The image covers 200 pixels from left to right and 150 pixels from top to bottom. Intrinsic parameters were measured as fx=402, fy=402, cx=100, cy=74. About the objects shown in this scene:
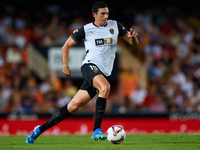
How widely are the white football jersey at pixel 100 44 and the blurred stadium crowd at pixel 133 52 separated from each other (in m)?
5.85

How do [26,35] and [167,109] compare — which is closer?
[167,109]

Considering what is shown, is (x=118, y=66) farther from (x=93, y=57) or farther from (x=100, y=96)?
(x=100, y=96)

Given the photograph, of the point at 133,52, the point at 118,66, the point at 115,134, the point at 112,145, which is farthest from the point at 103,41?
the point at 133,52

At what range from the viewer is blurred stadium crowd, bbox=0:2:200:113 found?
1288cm

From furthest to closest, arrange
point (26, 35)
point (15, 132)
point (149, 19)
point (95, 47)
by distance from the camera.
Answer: point (149, 19) → point (26, 35) → point (15, 132) → point (95, 47)

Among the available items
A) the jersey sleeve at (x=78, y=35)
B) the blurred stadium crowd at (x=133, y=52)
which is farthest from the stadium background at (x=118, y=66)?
the jersey sleeve at (x=78, y=35)

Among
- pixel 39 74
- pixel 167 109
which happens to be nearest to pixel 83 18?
pixel 39 74

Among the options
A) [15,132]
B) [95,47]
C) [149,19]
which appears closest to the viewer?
[95,47]

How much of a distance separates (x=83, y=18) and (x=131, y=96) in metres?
5.07

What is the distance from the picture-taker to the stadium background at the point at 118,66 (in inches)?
454

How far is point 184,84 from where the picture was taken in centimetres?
1390

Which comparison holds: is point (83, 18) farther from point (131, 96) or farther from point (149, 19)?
point (131, 96)

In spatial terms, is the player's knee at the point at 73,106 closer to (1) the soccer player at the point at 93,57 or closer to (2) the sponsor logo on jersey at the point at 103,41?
(1) the soccer player at the point at 93,57

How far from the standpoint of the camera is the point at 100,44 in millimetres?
6602
